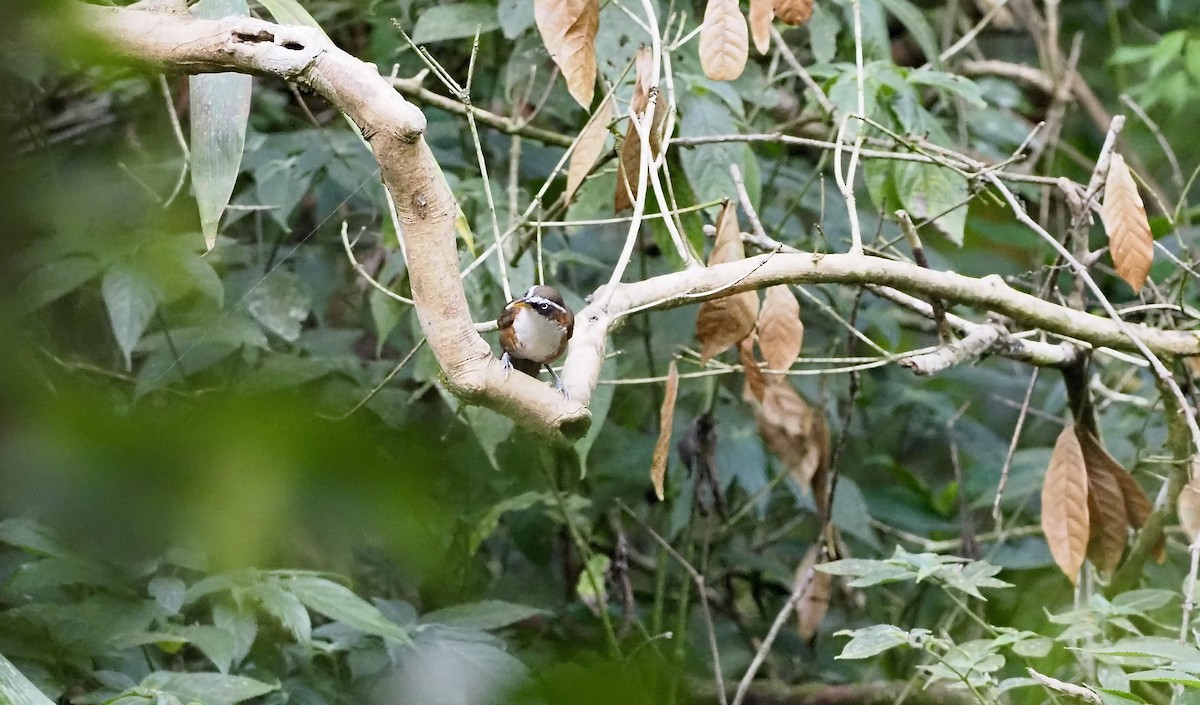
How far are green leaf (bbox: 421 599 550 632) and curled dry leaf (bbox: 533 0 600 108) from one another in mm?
639

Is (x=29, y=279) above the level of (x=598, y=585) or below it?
above

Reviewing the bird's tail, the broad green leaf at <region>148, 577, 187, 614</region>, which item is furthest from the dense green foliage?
the bird's tail

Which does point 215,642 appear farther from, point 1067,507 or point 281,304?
point 1067,507

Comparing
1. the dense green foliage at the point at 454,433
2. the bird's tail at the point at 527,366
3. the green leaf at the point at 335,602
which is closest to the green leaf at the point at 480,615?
the dense green foliage at the point at 454,433

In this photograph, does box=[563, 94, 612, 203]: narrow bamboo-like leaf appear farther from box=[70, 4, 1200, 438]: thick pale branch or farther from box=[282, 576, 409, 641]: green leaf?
box=[282, 576, 409, 641]: green leaf

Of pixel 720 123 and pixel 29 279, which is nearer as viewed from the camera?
pixel 29 279

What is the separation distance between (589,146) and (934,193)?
41 cm

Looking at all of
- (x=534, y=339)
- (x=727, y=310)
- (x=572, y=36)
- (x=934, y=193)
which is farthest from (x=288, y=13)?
(x=934, y=193)

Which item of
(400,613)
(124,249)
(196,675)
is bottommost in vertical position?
(400,613)

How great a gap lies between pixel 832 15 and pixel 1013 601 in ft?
3.26

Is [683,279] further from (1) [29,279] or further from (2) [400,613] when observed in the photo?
(2) [400,613]

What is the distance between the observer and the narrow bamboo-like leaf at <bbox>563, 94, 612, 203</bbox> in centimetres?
105

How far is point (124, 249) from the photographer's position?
1.13m

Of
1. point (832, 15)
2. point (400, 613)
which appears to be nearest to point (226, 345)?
point (400, 613)
